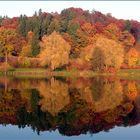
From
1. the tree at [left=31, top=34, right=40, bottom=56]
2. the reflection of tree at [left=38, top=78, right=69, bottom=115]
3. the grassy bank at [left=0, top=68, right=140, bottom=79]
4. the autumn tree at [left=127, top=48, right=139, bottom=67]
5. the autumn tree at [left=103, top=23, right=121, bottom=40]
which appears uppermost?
the autumn tree at [left=103, top=23, right=121, bottom=40]

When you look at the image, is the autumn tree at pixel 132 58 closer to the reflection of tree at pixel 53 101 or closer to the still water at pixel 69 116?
the reflection of tree at pixel 53 101

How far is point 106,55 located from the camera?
63.4 metres

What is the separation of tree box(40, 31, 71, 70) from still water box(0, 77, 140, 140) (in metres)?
30.6

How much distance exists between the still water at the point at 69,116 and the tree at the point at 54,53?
30640mm

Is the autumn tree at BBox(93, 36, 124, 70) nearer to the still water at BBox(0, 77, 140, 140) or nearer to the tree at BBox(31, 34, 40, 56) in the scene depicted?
the tree at BBox(31, 34, 40, 56)

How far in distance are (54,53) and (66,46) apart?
2504 mm

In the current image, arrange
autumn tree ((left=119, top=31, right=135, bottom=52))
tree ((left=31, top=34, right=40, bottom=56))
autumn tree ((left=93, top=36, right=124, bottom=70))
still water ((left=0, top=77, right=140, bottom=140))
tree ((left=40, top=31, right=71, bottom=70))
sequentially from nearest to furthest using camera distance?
still water ((left=0, top=77, right=140, bottom=140)) < tree ((left=40, top=31, right=71, bottom=70)) < autumn tree ((left=93, top=36, right=124, bottom=70)) < tree ((left=31, top=34, right=40, bottom=56)) < autumn tree ((left=119, top=31, right=135, bottom=52))

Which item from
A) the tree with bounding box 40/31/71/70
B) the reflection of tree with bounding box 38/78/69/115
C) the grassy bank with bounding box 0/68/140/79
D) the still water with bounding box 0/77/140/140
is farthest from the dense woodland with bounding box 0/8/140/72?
the still water with bounding box 0/77/140/140

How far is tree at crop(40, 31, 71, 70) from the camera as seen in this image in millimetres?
62556

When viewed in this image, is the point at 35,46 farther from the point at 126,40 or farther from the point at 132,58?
the point at 126,40

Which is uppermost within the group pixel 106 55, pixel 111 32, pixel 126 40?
pixel 111 32

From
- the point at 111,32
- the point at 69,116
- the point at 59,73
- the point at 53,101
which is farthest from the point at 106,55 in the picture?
the point at 69,116

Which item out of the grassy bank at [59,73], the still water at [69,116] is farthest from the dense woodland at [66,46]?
the still water at [69,116]

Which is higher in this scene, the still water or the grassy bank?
the still water
